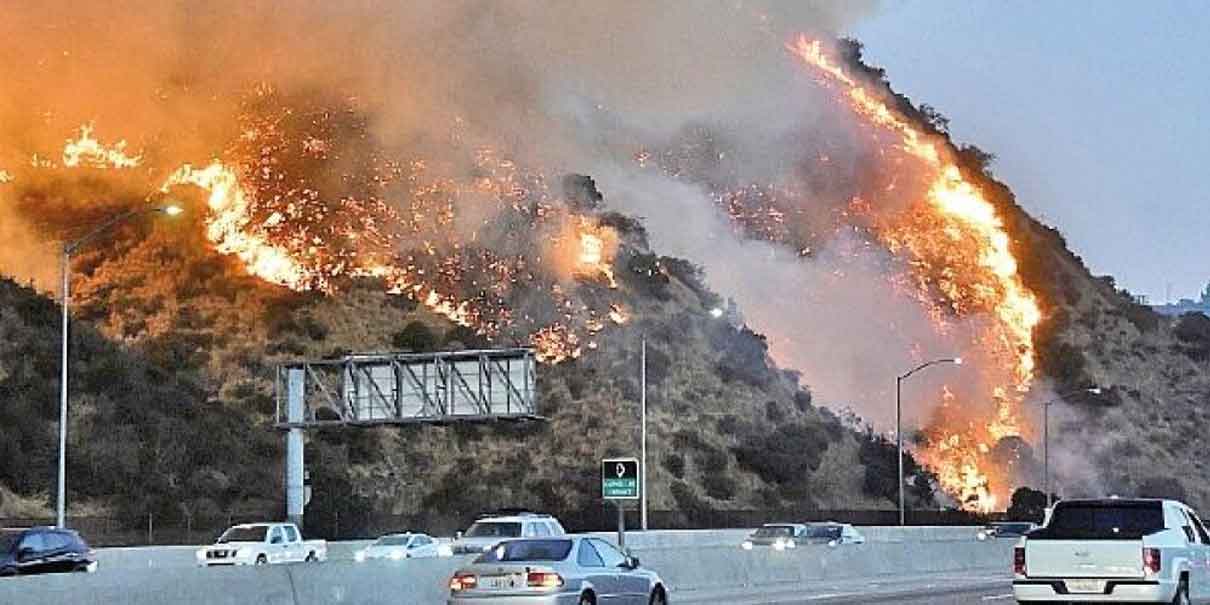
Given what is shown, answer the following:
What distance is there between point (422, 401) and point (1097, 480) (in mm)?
55921

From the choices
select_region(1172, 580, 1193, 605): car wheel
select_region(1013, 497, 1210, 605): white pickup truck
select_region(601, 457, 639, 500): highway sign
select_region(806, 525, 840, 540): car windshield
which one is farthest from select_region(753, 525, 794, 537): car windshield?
select_region(1172, 580, 1193, 605): car wheel

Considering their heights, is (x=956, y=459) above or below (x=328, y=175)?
below

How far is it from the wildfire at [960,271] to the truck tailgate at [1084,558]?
7370cm

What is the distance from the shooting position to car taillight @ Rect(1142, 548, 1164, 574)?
25641 millimetres

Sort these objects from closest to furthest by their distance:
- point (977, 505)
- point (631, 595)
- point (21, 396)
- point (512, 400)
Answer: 1. point (631, 595)
2. point (512, 400)
3. point (21, 396)
4. point (977, 505)

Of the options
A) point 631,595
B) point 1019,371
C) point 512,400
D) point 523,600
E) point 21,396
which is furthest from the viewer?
point 1019,371

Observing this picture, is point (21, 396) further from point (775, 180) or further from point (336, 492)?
point (775, 180)

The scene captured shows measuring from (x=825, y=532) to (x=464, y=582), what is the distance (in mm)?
36752

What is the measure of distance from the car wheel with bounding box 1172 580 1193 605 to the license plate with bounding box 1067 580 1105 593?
1378 millimetres

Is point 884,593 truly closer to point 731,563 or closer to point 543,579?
point 731,563

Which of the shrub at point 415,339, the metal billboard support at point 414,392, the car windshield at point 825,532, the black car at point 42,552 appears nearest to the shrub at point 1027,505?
the car windshield at point 825,532

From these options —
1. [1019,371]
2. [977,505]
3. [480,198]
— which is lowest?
[977,505]

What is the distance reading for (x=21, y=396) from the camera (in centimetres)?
7438

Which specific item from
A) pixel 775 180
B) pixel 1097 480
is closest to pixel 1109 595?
pixel 1097 480
